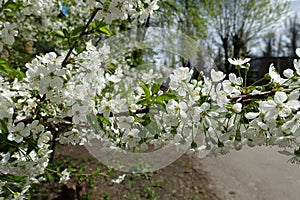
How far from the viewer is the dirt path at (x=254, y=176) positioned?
491 cm

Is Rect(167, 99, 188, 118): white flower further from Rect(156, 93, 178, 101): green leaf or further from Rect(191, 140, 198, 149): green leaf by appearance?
Rect(191, 140, 198, 149): green leaf

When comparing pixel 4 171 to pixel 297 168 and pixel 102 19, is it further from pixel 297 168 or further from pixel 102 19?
pixel 297 168

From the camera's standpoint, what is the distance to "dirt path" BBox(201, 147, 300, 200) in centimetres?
491

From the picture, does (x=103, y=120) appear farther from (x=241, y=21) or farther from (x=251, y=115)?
(x=241, y=21)

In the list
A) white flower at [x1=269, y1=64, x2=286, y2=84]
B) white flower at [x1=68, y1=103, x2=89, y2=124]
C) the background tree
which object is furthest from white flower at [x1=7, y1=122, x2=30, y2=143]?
the background tree

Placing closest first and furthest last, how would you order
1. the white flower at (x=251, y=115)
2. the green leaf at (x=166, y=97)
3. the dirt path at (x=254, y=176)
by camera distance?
1. the white flower at (x=251, y=115)
2. the green leaf at (x=166, y=97)
3. the dirt path at (x=254, y=176)

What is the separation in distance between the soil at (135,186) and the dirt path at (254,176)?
10.1 inches

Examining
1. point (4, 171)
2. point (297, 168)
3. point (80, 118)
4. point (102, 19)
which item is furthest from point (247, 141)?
point (297, 168)

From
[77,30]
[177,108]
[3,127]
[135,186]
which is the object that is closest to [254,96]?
[177,108]

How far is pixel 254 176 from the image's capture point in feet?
19.2

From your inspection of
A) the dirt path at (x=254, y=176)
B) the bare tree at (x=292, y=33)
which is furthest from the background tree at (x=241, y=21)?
the dirt path at (x=254, y=176)

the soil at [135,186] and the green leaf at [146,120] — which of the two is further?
the soil at [135,186]

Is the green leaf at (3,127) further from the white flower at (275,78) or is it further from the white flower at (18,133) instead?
the white flower at (275,78)

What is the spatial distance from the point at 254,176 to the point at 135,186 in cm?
230
